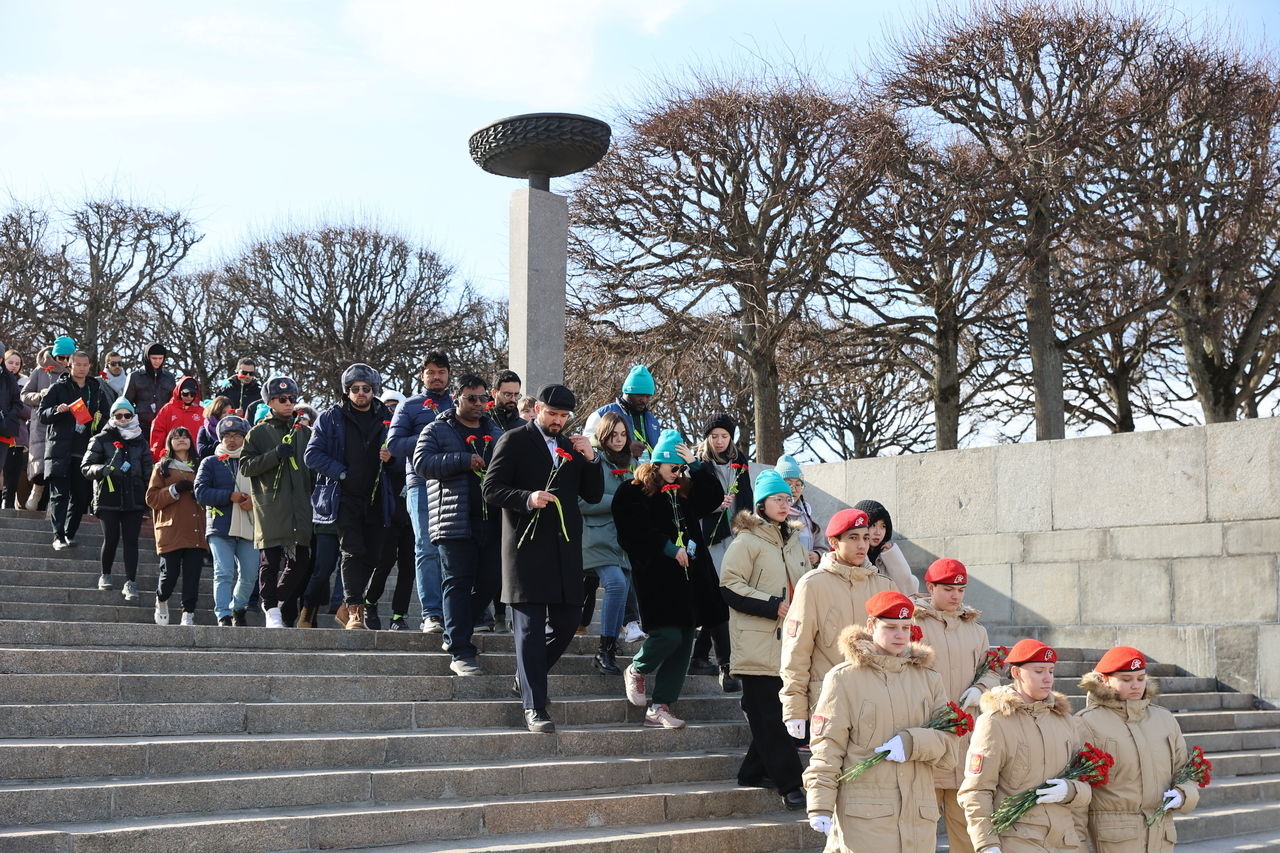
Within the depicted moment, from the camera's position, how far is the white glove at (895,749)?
201 inches

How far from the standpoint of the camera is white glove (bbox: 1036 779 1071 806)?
211 inches

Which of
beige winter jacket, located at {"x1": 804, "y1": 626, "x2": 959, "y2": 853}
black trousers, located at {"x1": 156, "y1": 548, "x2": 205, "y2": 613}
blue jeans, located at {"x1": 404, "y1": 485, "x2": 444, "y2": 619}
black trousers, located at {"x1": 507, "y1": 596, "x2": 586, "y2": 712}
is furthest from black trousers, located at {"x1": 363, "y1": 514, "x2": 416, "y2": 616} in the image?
beige winter jacket, located at {"x1": 804, "y1": 626, "x2": 959, "y2": 853}

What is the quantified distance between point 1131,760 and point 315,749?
3.67 meters

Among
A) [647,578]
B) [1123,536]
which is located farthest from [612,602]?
[1123,536]

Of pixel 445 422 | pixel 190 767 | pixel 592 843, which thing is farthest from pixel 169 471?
pixel 592 843

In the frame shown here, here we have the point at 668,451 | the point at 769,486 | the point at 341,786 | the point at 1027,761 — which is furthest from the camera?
the point at 668,451

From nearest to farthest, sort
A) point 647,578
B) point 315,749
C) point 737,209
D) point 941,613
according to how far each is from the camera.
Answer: point 315,749 → point 941,613 → point 647,578 → point 737,209

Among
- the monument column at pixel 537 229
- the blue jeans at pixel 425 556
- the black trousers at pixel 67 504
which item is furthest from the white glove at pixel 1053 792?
the black trousers at pixel 67 504

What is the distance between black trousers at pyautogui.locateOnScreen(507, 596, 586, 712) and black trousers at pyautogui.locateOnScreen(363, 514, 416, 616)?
2.07m

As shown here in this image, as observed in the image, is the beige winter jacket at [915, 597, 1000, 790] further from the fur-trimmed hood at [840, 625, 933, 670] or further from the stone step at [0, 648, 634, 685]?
the stone step at [0, 648, 634, 685]

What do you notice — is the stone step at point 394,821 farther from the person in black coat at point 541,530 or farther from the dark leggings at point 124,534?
the dark leggings at point 124,534

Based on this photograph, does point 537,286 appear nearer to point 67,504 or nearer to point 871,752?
point 67,504

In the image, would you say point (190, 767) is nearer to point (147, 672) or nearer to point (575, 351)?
point (147, 672)

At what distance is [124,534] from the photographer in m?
10.1
